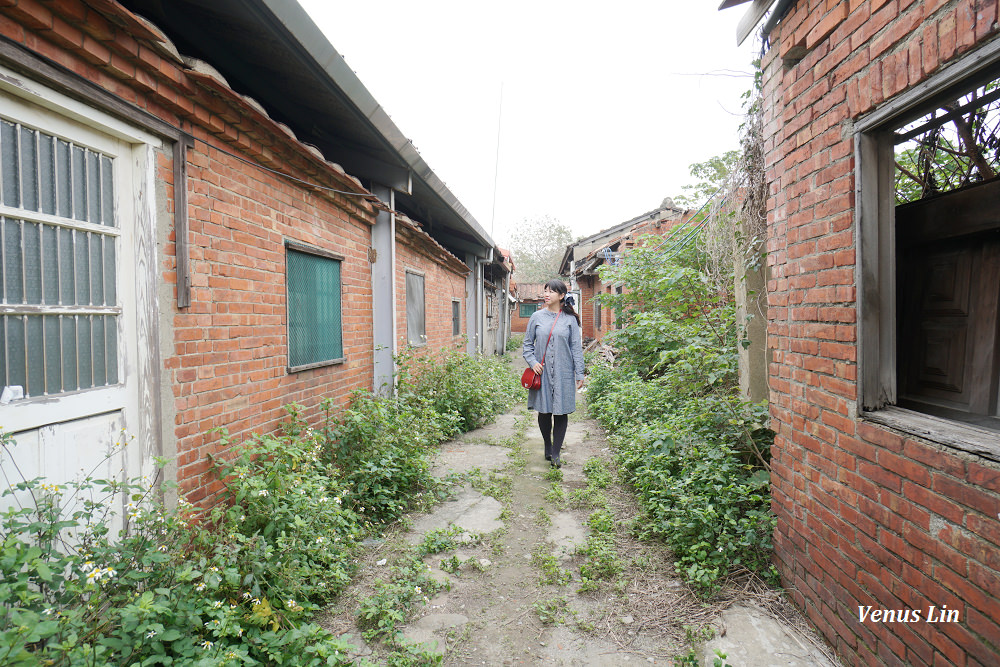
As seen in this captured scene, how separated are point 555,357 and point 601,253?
11658 millimetres

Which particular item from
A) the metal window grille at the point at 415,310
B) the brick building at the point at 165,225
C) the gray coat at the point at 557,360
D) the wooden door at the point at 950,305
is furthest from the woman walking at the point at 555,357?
the wooden door at the point at 950,305

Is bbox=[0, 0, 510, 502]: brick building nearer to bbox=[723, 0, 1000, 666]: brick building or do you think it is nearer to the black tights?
the black tights

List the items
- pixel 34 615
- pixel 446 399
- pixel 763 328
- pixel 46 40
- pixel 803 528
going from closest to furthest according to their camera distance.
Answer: pixel 34 615, pixel 46 40, pixel 803 528, pixel 763 328, pixel 446 399

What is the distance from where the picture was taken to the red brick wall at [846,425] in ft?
4.75

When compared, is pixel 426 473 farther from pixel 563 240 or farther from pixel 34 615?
pixel 563 240

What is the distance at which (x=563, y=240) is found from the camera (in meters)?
48.6

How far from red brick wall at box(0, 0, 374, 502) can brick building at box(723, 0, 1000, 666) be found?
2807 millimetres

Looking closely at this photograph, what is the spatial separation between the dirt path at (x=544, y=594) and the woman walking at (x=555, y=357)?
2.26 feet

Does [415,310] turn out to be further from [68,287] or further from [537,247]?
[537,247]

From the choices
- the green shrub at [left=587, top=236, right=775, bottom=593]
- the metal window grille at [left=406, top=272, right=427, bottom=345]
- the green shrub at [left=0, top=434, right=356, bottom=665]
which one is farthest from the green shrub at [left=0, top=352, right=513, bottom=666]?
the metal window grille at [left=406, top=272, right=427, bottom=345]

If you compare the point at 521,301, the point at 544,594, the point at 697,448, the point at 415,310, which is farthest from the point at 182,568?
the point at 521,301

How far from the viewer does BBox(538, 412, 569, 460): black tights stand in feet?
15.1

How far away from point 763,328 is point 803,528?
83.1 inches

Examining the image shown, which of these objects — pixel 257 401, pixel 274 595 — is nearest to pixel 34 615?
pixel 274 595
